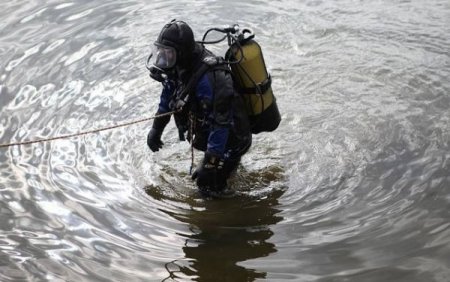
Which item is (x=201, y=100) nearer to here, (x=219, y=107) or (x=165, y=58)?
(x=219, y=107)

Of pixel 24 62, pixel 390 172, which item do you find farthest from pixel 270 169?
pixel 24 62

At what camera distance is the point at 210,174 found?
4980 mm

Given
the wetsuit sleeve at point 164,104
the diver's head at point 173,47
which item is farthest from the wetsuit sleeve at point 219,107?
the wetsuit sleeve at point 164,104

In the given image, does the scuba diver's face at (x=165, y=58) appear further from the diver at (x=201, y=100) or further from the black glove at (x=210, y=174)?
the black glove at (x=210, y=174)

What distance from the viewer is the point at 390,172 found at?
220 inches

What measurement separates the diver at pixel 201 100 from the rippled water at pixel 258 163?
615mm

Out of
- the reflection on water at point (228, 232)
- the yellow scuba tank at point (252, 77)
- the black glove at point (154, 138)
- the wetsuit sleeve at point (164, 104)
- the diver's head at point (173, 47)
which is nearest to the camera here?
the reflection on water at point (228, 232)

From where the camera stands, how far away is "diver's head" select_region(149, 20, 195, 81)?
4.51m

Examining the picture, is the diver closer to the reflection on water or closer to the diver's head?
the diver's head

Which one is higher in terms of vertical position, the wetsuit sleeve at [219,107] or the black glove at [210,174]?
the wetsuit sleeve at [219,107]

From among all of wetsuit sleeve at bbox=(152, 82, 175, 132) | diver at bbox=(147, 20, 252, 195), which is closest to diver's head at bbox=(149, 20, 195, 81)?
diver at bbox=(147, 20, 252, 195)

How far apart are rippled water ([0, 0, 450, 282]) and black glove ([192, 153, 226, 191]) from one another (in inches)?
6.9

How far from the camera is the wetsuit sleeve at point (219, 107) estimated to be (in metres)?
4.61

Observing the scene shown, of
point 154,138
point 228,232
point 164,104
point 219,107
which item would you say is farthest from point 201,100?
point 228,232
